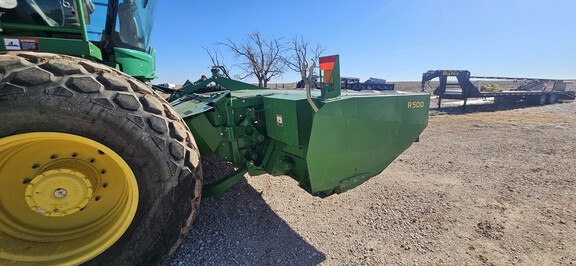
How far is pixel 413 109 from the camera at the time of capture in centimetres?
259

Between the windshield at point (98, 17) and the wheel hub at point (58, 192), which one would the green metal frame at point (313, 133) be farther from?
the windshield at point (98, 17)

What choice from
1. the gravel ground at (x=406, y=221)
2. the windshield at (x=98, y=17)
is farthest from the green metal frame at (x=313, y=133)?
the windshield at (x=98, y=17)

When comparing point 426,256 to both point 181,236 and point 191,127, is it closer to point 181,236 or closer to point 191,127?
point 181,236

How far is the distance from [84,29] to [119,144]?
3.93 feet

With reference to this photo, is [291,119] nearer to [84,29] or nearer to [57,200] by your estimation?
[57,200]

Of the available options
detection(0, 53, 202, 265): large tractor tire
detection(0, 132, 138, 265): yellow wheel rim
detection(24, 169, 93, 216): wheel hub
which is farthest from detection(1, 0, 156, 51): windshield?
detection(24, 169, 93, 216): wheel hub

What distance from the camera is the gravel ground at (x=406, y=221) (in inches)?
90.8

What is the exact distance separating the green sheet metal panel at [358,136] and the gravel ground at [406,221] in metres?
0.60

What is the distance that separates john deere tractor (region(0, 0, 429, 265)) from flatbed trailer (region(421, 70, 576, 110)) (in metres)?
11.9

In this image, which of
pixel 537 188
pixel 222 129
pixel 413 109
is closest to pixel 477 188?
pixel 537 188

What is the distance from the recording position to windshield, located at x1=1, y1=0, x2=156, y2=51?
2.19 m

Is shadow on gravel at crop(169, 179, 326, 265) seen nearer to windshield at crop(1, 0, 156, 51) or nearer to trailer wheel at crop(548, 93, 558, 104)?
windshield at crop(1, 0, 156, 51)

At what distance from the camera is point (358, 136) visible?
2238mm

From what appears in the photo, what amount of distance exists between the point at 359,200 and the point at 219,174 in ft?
6.04
